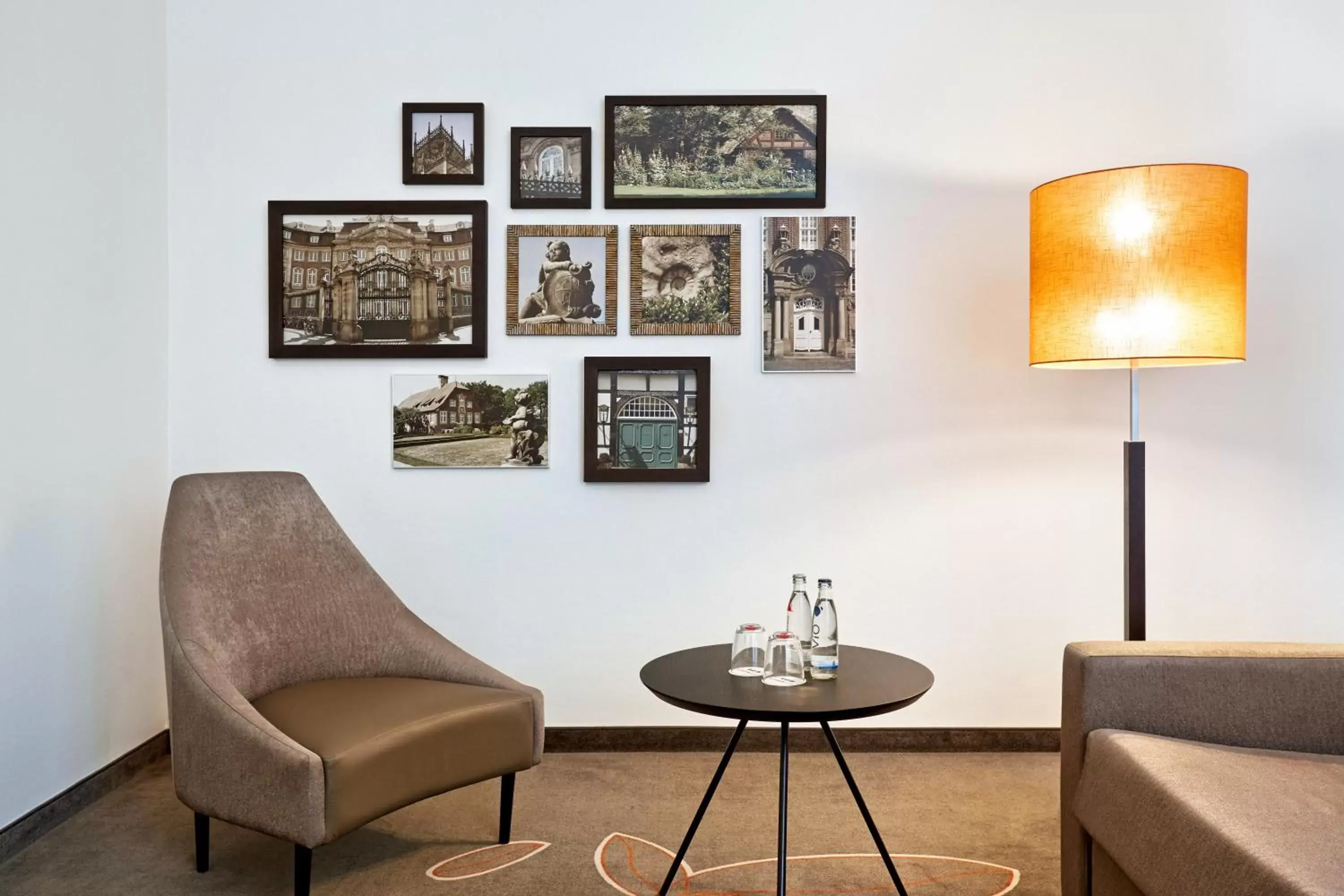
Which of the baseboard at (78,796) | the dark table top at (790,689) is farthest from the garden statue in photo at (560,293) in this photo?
the baseboard at (78,796)

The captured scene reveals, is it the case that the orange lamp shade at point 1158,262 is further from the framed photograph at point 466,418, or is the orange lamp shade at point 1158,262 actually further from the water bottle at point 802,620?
the framed photograph at point 466,418

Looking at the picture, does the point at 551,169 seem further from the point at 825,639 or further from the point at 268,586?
the point at 825,639

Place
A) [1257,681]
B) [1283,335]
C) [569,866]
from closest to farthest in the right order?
[1257,681], [569,866], [1283,335]

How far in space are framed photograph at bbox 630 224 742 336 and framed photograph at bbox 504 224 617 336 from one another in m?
0.09

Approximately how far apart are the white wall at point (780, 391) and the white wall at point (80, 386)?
0.16 meters

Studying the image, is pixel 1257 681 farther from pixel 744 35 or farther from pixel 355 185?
pixel 355 185

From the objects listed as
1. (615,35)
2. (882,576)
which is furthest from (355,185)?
(882,576)

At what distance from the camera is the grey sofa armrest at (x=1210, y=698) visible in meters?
1.84

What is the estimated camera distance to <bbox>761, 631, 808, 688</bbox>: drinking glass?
1906mm

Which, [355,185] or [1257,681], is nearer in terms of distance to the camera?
[1257,681]

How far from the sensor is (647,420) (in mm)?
2998

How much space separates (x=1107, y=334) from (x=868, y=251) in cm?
95

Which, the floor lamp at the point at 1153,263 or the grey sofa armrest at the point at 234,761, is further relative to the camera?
the floor lamp at the point at 1153,263

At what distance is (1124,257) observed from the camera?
86.7 inches
